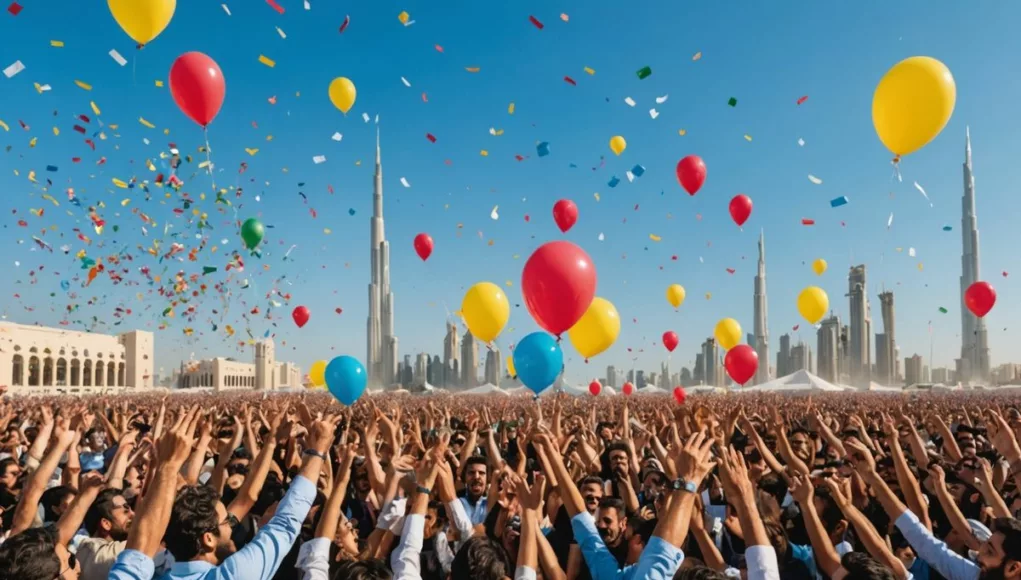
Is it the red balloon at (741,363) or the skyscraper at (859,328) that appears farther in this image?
the skyscraper at (859,328)

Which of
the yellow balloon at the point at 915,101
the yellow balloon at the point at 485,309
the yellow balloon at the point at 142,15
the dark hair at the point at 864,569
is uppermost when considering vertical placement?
the yellow balloon at the point at 142,15

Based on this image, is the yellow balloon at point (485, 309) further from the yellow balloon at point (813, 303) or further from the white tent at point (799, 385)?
the white tent at point (799, 385)

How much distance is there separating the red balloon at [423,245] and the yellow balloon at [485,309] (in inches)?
222

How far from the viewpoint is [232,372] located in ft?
336

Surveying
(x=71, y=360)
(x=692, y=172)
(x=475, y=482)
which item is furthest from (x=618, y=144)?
(x=71, y=360)

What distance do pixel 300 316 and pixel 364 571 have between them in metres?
19.8

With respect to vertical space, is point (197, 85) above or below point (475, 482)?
above

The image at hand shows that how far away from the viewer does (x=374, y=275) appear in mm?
99125

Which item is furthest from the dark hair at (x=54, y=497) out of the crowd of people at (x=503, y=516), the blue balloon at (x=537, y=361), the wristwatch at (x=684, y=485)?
the blue balloon at (x=537, y=361)

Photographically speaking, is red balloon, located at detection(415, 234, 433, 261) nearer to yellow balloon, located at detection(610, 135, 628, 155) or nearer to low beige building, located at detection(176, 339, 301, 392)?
yellow balloon, located at detection(610, 135, 628, 155)

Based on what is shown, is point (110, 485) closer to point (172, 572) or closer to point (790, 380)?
point (172, 572)

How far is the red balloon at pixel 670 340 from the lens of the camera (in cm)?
2188

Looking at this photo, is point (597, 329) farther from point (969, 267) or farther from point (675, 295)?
point (969, 267)

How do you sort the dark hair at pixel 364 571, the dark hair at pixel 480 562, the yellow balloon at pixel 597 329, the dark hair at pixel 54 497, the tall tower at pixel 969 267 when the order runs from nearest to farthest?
the dark hair at pixel 364 571 < the dark hair at pixel 480 562 < the dark hair at pixel 54 497 < the yellow balloon at pixel 597 329 < the tall tower at pixel 969 267
